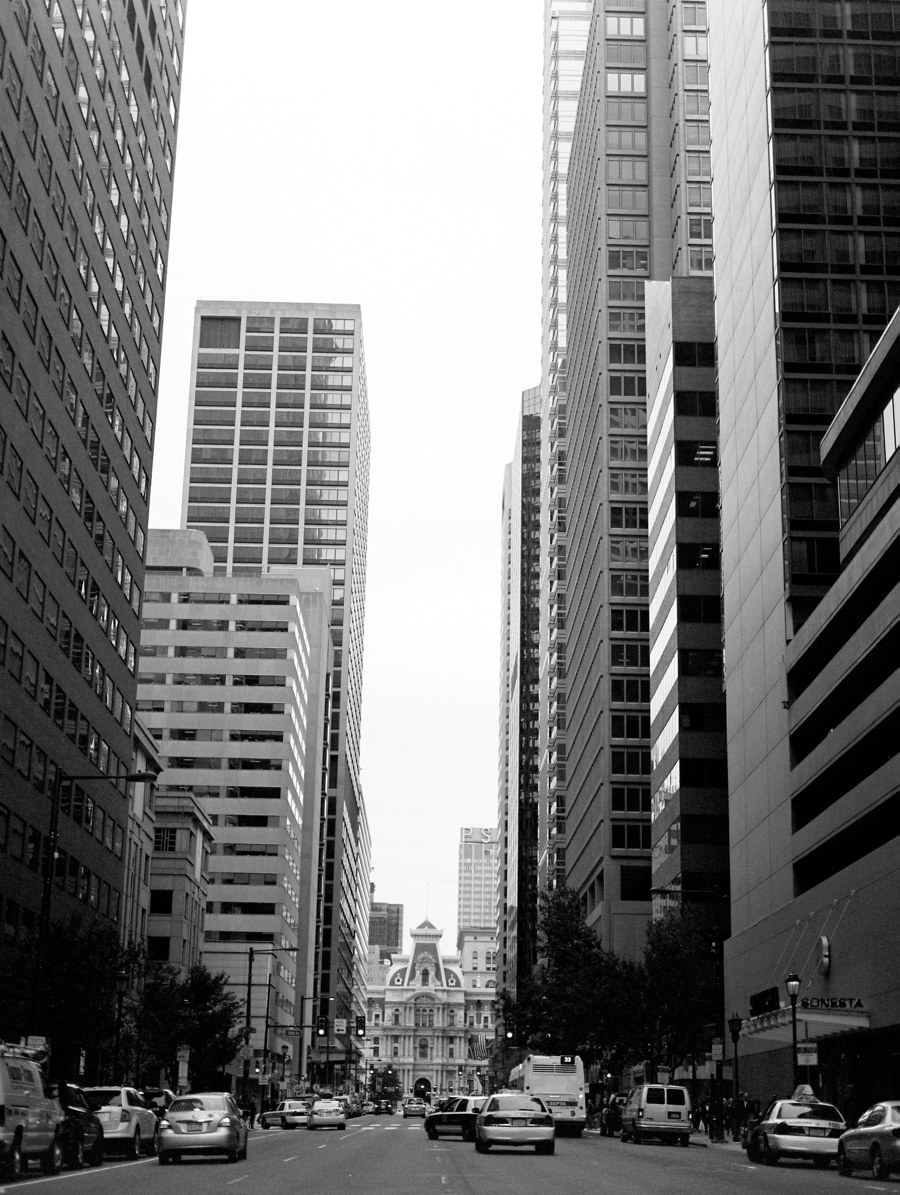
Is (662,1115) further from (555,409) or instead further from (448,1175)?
(555,409)

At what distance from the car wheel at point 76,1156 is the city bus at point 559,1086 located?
92.2 ft

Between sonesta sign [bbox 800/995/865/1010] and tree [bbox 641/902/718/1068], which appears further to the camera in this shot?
tree [bbox 641/902/718/1068]

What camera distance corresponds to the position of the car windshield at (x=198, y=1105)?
36.4 m

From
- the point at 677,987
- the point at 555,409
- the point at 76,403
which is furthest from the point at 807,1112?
the point at 555,409

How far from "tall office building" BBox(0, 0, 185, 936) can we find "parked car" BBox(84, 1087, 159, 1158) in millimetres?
9145

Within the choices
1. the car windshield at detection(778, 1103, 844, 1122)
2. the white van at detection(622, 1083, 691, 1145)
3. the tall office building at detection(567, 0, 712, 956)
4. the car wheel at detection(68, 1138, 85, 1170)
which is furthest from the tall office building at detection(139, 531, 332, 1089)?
the car wheel at detection(68, 1138, 85, 1170)

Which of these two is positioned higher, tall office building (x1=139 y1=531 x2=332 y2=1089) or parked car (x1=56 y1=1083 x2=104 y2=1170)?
tall office building (x1=139 y1=531 x2=332 y2=1089)

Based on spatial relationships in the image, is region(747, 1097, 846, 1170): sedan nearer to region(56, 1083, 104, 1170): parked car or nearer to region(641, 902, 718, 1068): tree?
region(56, 1083, 104, 1170): parked car

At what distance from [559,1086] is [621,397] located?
73257mm

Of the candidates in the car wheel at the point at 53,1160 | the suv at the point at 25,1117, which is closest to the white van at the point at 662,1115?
the car wheel at the point at 53,1160

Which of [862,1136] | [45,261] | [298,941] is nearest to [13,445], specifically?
[45,261]

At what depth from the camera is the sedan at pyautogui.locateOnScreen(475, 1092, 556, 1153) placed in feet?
131

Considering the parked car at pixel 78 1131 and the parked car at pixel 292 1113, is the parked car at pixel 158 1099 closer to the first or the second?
the parked car at pixel 78 1131

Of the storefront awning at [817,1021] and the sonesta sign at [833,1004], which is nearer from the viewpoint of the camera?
the storefront awning at [817,1021]
